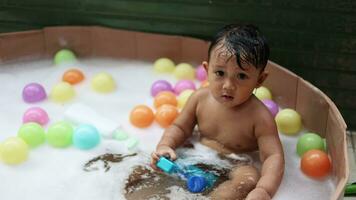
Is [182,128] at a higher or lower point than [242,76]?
lower

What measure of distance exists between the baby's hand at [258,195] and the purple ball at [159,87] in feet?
2.42

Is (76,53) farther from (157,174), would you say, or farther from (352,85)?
(352,85)

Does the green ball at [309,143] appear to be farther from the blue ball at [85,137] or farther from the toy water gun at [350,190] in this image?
the blue ball at [85,137]

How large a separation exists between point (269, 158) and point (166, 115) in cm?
44

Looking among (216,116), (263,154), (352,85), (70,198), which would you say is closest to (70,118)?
(70,198)

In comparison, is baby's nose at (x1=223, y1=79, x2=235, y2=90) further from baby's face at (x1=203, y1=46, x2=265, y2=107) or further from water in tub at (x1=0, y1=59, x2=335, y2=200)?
water in tub at (x1=0, y1=59, x2=335, y2=200)

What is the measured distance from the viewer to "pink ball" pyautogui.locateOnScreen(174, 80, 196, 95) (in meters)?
2.04

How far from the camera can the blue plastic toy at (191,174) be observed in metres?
1.46

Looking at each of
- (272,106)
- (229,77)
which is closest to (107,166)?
(229,77)

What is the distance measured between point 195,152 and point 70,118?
1.58 ft

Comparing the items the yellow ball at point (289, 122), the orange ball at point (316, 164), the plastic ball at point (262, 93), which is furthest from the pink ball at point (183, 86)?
the orange ball at point (316, 164)

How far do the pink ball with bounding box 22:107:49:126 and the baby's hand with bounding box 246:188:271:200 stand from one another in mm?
813

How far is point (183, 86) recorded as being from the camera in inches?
80.0

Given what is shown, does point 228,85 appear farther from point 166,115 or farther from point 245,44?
point 166,115
